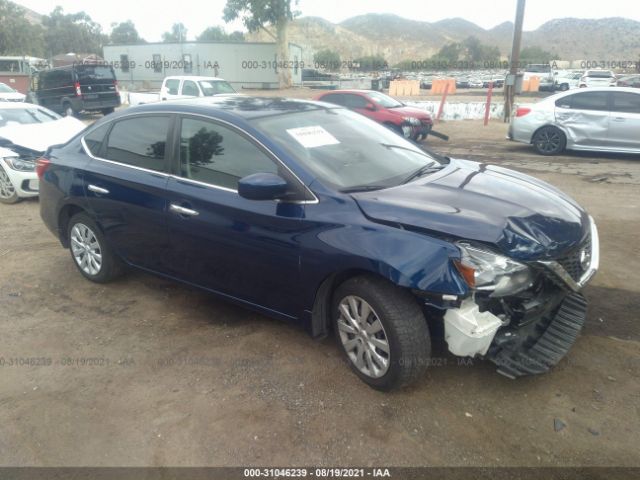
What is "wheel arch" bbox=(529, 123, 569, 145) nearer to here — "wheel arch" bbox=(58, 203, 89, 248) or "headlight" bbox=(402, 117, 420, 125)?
"headlight" bbox=(402, 117, 420, 125)

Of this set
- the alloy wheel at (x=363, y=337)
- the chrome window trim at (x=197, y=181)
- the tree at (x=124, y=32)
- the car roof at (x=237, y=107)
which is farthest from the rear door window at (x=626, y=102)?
the tree at (x=124, y=32)

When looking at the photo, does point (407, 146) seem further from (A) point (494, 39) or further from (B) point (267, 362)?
(A) point (494, 39)

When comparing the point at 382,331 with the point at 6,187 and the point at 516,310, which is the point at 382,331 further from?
the point at 6,187

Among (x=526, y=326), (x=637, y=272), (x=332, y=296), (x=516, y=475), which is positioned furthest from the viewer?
(x=637, y=272)

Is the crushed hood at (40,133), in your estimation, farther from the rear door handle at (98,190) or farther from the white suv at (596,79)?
the white suv at (596,79)

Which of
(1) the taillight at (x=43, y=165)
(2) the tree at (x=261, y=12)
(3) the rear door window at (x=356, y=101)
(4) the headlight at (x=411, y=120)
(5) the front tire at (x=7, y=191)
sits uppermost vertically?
(2) the tree at (x=261, y=12)

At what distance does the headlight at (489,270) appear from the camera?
2.66 metres

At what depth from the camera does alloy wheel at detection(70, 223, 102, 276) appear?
4.61 metres

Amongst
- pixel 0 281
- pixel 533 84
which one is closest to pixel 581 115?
pixel 0 281

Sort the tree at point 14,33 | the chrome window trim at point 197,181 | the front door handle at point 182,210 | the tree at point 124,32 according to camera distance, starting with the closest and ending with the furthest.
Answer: the chrome window trim at point 197,181
the front door handle at point 182,210
the tree at point 14,33
the tree at point 124,32

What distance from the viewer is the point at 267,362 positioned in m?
3.44

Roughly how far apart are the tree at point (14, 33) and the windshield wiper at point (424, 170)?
187 feet

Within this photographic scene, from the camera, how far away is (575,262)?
120 inches

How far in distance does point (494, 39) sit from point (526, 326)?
446ft
